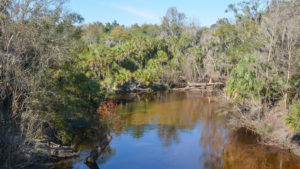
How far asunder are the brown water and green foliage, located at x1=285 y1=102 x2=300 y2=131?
1758mm

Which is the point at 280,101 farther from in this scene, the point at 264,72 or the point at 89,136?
the point at 89,136

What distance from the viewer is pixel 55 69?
16688mm

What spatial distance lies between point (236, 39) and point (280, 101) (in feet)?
73.4

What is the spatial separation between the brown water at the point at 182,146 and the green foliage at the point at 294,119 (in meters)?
1.76

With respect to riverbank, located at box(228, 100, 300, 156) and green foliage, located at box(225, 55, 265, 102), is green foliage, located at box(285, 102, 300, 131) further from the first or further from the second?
green foliage, located at box(225, 55, 265, 102)

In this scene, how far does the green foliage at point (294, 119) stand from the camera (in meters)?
16.1

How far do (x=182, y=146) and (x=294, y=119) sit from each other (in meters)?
7.12

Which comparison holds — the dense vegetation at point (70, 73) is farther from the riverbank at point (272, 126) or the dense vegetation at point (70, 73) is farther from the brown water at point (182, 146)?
the brown water at point (182, 146)

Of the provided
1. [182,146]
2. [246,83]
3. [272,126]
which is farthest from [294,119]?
[182,146]

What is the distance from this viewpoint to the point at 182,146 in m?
17.6

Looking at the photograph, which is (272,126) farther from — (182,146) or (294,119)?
(182,146)

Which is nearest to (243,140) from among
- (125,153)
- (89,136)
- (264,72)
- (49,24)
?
(264,72)

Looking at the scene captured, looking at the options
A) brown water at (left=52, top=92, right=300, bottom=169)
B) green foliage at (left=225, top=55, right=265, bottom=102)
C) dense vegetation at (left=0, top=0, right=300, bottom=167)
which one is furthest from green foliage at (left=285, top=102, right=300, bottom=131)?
green foliage at (left=225, top=55, right=265, bottom=102)

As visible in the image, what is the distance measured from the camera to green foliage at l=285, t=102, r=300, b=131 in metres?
16.1
